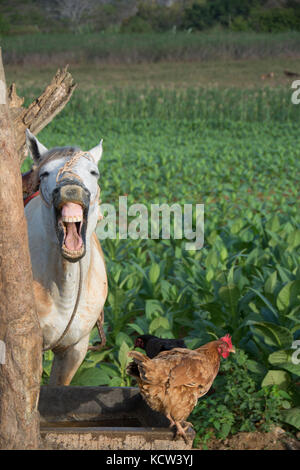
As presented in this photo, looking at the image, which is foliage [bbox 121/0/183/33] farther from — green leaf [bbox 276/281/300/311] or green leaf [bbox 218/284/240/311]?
green leaf [bbox 276/281/300/311]

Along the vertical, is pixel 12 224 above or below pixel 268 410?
above

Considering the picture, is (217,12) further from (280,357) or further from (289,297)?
(280,357)

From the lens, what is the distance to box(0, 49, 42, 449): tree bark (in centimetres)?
257

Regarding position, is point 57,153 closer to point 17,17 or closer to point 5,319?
point 5,319

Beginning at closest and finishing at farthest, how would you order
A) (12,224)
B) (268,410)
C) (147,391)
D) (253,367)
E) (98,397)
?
(12,224) < (147,391) < (98,397) < (268,410) < (253,367)

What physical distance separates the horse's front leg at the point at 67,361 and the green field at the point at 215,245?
57 cm

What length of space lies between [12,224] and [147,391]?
101 centimetres

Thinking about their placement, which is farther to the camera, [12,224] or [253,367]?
[253,367]

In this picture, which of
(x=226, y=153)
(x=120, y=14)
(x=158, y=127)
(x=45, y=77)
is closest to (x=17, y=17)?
(x=120, y=14)

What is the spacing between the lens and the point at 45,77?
128ft

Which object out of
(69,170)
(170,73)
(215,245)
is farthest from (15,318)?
(170,73)

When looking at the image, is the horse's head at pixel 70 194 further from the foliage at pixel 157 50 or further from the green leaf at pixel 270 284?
the foliage at pixel 157 50

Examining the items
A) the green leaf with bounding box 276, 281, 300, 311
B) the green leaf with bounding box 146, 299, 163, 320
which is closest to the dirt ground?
the green leaf with bounding box 276, 281, 300, 311

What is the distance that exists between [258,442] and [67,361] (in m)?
1.35
